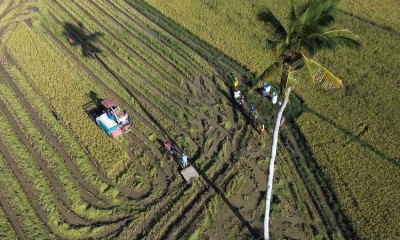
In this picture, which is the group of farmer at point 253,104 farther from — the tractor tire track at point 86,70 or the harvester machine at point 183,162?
the tractor tire track at point 86,70

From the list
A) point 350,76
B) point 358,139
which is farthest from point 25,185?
point 350,76

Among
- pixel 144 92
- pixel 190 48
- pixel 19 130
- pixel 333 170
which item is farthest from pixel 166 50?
pixel 333 170

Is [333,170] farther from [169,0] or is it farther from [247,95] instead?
[169,0]

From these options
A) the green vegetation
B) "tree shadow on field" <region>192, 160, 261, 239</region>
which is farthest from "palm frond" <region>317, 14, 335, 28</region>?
"tree shadow on field" <region>192, 160, 261, 239</region>

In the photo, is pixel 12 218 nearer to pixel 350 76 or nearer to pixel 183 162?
pixel 183 162

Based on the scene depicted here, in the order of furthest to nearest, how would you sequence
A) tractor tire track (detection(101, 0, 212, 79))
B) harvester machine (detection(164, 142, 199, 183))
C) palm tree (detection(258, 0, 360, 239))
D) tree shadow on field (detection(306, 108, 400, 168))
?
tractor tire track (detection(101, 0, 212, 79)) → tree shadow on field (detection(306, 108, 400, 168)) → harvester machine (detection(164, 142, 199, 183)) → palm tree (detection(258, 0, 360, 239))

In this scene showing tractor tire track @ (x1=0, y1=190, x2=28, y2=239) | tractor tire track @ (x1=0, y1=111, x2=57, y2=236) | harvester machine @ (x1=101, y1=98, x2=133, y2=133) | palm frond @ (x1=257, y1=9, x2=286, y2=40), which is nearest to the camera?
palm frond @ (x1=257, y1=9, x2=286, y2=40)

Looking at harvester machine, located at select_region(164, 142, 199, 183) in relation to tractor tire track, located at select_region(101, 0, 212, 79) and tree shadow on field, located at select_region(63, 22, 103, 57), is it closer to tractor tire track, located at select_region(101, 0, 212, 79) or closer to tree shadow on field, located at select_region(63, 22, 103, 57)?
tractor tire track, located at select_region(101, 0, 212, 79)
